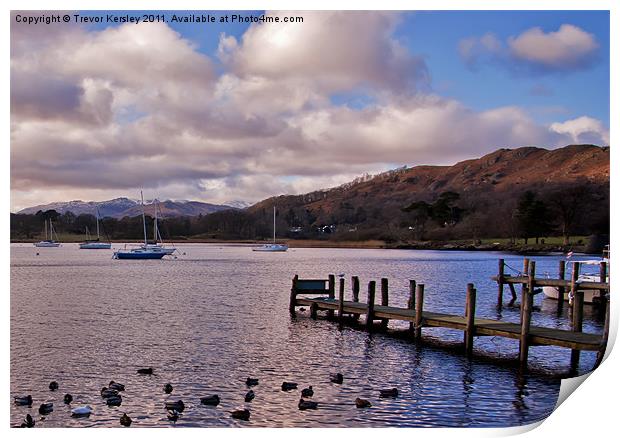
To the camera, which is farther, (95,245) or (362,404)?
(95,245)

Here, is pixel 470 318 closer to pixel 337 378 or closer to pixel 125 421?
pixel 337 378

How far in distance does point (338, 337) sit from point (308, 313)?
5618 millimetres

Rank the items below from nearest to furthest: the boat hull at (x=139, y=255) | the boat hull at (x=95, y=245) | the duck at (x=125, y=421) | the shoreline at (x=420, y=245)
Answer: the duck at (x=125, y=421) → the boat hull at (x=139, y=255) → the boat hull at (x=95, y=245) → the shoreline at (x=420, y=245)

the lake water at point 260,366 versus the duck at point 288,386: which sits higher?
the duck at point 288,386

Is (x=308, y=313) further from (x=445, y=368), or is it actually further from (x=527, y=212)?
(x=527, y=212)

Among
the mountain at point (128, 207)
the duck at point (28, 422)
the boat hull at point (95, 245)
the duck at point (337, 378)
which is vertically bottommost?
the duck at point (28, 422)

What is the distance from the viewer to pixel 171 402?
13664 mm

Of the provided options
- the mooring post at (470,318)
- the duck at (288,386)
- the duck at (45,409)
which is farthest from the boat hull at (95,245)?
the duck at (45,409)

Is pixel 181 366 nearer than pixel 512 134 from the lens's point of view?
Yes

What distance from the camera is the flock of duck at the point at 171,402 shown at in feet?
42.3

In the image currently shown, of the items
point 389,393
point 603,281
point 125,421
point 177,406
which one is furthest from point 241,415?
point 603,281

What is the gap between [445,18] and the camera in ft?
65.7

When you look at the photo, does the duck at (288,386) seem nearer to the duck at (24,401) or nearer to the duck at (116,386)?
the duck at (116,386)
